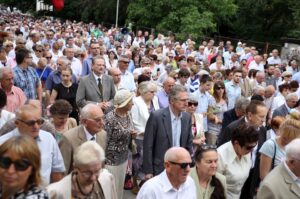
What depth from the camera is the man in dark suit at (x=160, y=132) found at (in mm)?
5855

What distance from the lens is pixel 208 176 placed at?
15.1ft

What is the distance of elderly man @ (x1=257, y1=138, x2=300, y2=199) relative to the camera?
4.03 meters

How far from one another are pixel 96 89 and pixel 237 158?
9.71 ft

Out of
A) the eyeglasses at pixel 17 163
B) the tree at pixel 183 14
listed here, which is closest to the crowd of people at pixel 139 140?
the eyeglasses at pixel 17 163

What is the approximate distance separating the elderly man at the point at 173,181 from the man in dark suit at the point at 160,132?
1597mm

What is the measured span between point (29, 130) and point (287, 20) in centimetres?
3808

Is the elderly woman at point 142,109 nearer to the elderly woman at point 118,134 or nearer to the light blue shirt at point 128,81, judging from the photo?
the elderly woman at point 118,134

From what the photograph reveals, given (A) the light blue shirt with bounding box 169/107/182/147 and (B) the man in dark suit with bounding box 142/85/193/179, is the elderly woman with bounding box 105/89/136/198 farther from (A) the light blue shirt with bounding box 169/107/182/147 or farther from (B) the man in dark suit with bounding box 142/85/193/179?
(A) the light blue shirt with bounding box 169/107/182/147

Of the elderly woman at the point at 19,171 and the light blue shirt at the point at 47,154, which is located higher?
the elderly woman at the point at 19,171

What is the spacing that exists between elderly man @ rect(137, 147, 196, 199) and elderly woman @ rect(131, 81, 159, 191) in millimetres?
2575

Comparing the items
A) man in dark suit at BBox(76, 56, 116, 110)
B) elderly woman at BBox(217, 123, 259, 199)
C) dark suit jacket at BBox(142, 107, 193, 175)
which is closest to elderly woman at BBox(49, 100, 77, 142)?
dark suit jacket at BBox(142, 107, 193, 175)

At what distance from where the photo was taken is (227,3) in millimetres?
38062

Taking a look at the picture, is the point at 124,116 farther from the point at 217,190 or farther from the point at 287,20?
the point at 287,20

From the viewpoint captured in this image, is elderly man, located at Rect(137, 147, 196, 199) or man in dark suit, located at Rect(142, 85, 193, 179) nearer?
elderly man, located at Rect(137, 147, 196, 199)
